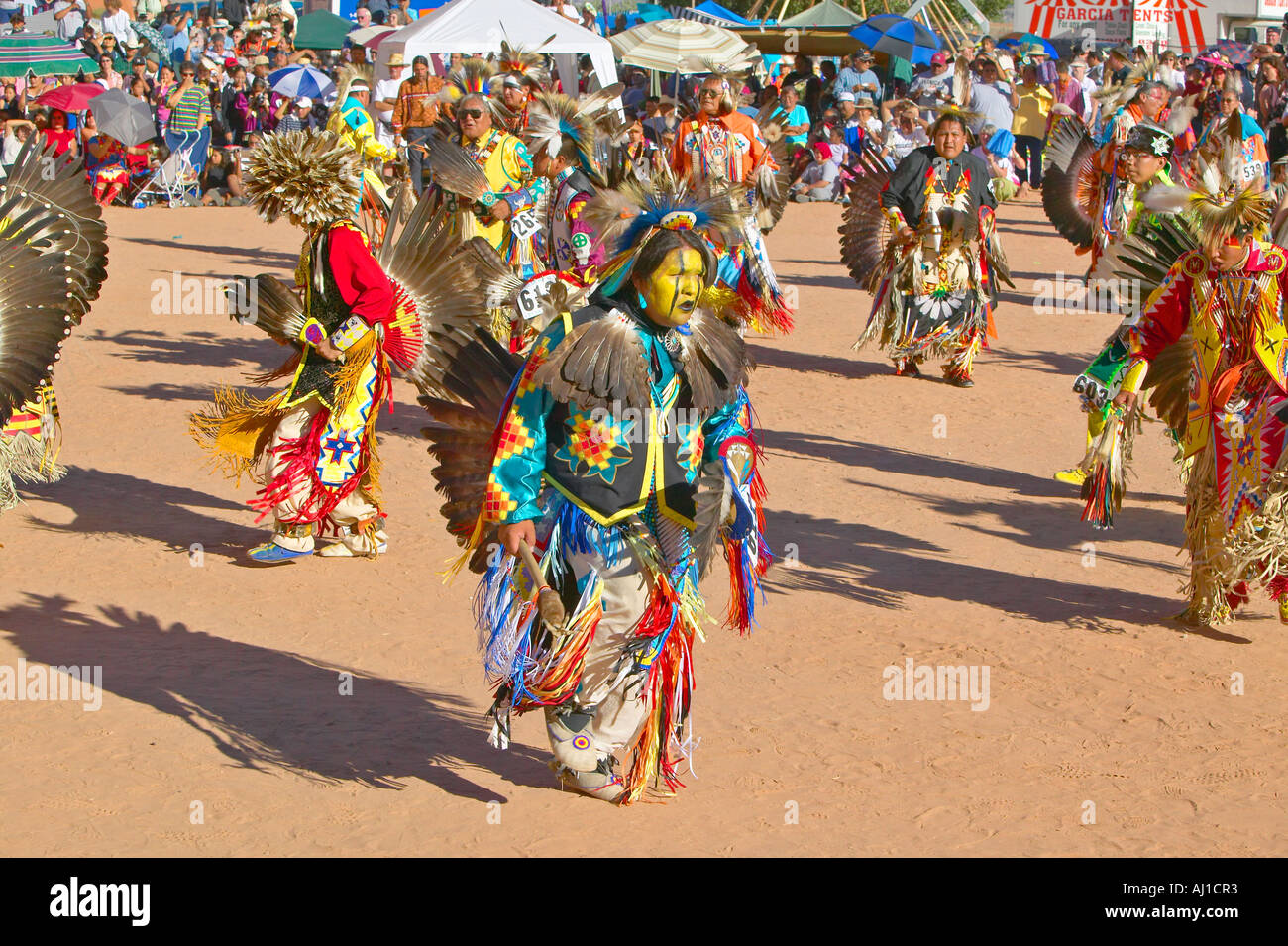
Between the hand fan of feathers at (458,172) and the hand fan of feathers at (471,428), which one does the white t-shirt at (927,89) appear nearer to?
the hand fan of feathers at (458,172)

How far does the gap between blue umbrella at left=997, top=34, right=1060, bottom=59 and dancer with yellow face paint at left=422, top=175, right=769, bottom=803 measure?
69.9 feet

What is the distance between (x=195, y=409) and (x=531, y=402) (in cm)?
574

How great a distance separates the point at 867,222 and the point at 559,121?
2740 millimetres

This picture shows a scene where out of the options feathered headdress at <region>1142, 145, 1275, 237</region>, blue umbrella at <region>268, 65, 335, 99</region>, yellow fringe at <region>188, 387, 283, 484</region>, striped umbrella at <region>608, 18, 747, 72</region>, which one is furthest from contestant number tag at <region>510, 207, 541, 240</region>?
blue umbrella at <region>268, 65, 335, 99</region>

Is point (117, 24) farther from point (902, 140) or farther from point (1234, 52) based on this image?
point (1234, 52)

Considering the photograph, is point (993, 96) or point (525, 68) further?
point (993, 96)

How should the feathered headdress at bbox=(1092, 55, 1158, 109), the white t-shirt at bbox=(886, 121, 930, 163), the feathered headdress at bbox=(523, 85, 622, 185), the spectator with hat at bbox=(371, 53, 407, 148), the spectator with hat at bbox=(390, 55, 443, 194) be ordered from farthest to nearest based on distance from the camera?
A: the white t-shirt at bbox=(886, 121, 930, 163)
the spectator with hat at bbox=(371, 53, 407, 148)
the spectator with hat at bbox=(390, 55, 443, 194)
the feathered headdress at bbox=(1092, 55, 1158, 109)
the feathered headdress at bbox=(523, 85, 622, 185)

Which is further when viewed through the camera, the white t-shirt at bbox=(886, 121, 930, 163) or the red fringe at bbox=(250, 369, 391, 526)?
the white t-shirt at bbox=(886, 121, 930, 163)

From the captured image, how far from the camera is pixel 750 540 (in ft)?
12.9

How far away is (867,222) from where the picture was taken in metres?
10.5

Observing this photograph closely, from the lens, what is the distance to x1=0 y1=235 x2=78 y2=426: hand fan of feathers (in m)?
5.11

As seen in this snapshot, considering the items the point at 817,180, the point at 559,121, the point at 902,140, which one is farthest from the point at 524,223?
the point at 817,180

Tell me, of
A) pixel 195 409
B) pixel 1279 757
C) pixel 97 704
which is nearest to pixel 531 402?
pixel 97 704

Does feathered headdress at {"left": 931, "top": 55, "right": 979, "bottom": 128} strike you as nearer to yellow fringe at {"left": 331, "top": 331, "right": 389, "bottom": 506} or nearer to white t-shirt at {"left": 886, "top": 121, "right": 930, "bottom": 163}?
yellow fringe at {"left": 331, "top": 331, "right": 389, "bottom": 506}
